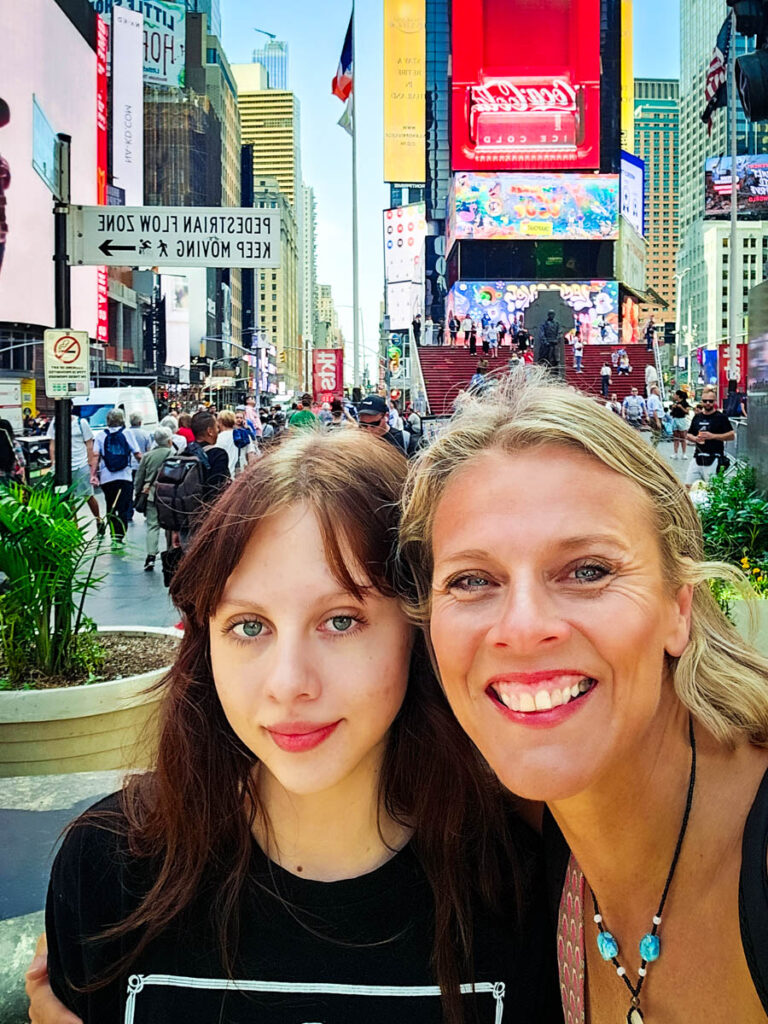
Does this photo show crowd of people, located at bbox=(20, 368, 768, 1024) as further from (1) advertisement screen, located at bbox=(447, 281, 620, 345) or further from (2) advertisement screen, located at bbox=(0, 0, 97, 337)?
(1) advertisement screen, located at bbox=(447, 281, 620, 345)

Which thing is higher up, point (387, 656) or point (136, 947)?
point (387, 656)

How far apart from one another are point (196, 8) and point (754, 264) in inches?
3364

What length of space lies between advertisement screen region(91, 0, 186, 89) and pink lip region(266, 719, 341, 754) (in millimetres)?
108233

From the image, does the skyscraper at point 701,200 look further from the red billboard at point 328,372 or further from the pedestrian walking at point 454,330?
the red billboard at point 328,372

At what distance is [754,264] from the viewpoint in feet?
458

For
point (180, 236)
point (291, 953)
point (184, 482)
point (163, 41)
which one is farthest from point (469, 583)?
point (163, 41)

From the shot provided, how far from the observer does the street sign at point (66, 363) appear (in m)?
8.14

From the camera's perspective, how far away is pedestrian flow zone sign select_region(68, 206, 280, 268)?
6.60 m

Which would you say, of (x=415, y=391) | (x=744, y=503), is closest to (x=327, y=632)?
(x=744, y=503)

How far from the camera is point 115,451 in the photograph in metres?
14.0

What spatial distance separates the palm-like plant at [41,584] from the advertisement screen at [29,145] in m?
39.4

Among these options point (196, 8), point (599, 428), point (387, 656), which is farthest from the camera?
point (196, 8)

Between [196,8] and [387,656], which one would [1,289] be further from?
[196,8]

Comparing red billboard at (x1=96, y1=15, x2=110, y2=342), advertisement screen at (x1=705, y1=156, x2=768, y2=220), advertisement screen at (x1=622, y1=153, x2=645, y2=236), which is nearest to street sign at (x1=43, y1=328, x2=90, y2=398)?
red billboard at (x1=96, y1=15, x2=110, y2=342)
